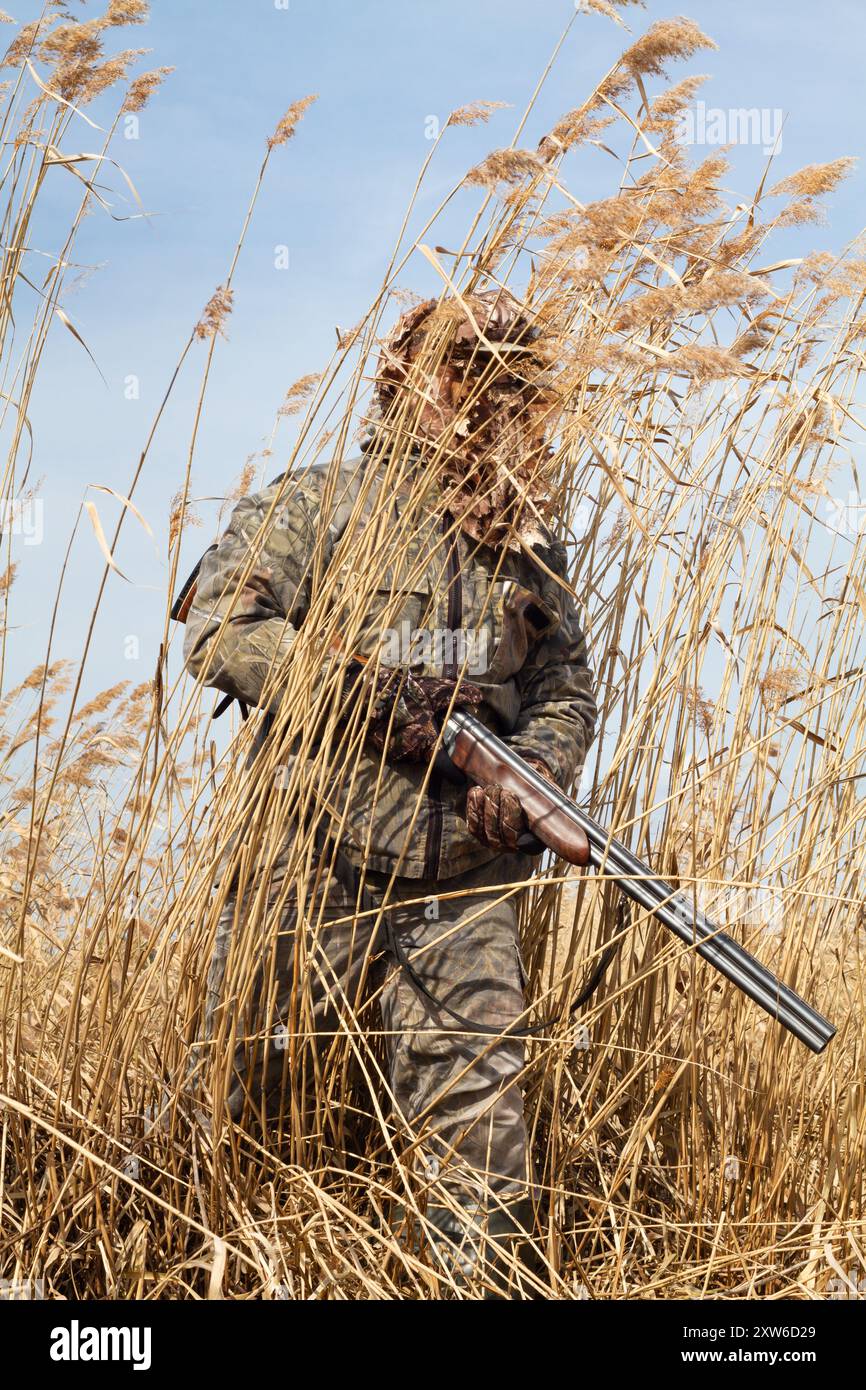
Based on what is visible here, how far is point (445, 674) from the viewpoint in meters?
1.98

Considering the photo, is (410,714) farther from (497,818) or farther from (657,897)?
(657,897)

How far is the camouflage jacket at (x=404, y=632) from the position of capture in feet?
6.11

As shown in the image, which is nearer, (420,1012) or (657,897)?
(657,897)

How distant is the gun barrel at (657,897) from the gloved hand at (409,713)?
0.10 ft

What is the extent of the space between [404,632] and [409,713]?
0.16 meters

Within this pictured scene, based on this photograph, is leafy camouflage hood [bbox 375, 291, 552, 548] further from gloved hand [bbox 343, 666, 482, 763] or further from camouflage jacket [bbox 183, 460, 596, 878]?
gloved hand [bbox 343, 666, 482, 763]

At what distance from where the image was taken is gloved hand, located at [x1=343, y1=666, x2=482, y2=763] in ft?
6.15
